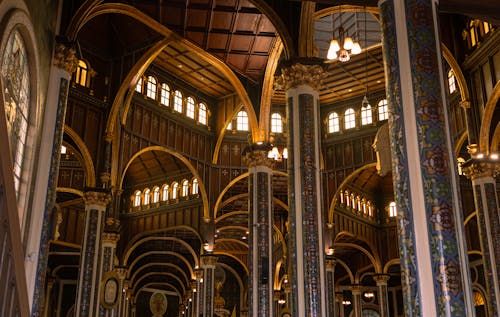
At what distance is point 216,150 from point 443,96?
20.4 metres

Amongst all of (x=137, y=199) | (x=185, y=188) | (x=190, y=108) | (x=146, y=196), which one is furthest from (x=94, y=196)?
(x=137, y=199)

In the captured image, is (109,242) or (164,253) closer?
(109,242)

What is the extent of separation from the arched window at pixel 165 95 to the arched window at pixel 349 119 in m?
8.82

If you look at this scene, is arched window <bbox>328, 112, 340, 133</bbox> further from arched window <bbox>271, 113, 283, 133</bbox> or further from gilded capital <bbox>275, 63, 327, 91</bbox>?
gilded capital <bbox>275, 63, 327, 91</bbox>

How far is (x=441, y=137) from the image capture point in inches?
278

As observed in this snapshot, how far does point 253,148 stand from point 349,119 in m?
11.3

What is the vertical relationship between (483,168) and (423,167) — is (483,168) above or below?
above

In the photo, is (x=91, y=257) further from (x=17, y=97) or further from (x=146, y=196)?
(x=146, y=196)

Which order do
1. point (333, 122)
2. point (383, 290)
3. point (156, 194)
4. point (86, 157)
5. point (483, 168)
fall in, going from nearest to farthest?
point (483, 168) < point (86, 157) < point (333, 122) < point (156, 194) < point (383, 290)

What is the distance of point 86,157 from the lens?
802 inches

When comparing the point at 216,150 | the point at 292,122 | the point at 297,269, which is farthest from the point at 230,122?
the point at 297,269

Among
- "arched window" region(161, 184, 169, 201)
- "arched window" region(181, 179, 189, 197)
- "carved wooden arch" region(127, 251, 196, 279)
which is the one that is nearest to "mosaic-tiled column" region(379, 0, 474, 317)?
"arched window" region(181, 179, 189, 197)

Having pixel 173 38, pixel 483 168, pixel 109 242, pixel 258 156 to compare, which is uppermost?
pixel 173 38

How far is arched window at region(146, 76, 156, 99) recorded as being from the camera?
25595 millimetres
